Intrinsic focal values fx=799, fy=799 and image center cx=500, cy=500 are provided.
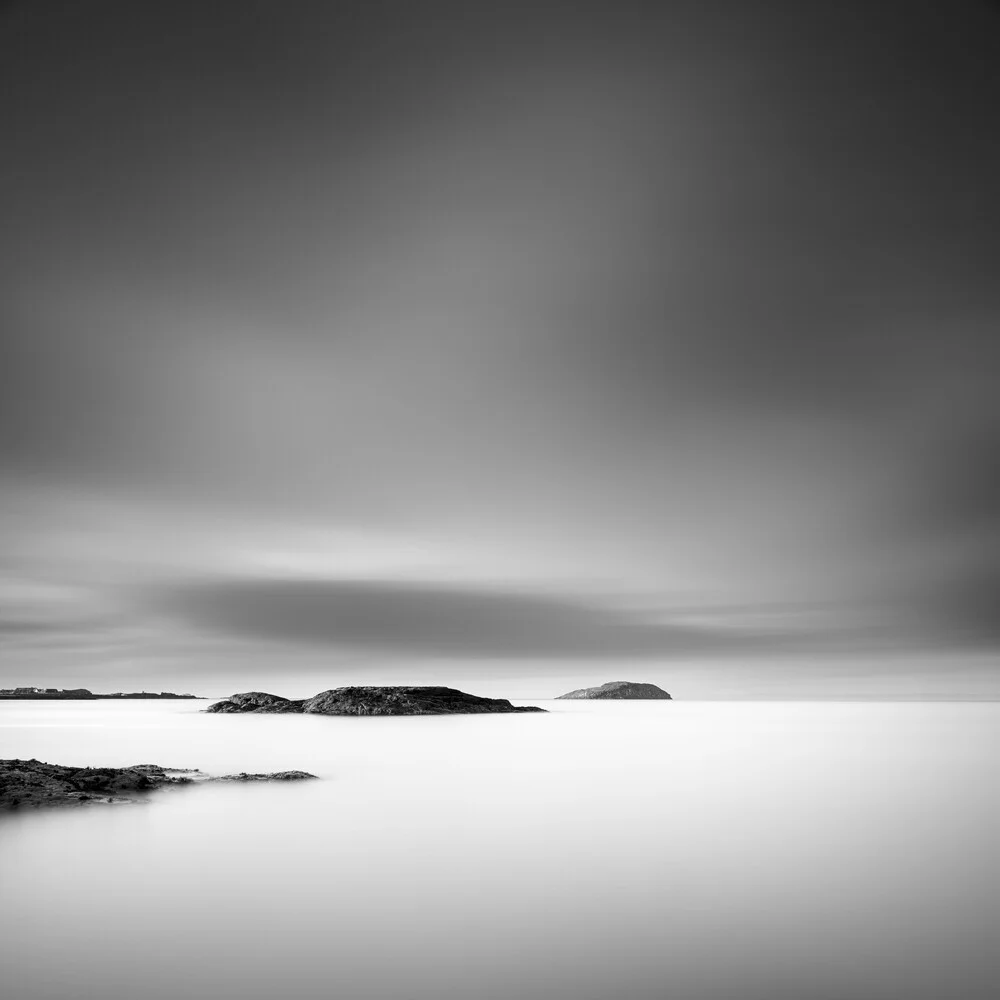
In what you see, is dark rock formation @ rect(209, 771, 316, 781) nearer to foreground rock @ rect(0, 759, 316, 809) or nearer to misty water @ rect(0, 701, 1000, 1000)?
foreground rock @ rect(0, 759, 316, 809)

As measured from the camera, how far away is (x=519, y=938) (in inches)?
571

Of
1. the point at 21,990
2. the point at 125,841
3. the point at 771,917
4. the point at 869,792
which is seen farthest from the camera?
the point at 869,792

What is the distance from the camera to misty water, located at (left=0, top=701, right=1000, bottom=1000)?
12.5 metres

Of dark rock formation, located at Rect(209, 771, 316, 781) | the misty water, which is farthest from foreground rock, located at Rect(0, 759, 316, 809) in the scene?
dark rock formation, located at Rect(209, 771, 316, 781)

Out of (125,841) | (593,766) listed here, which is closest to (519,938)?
(125,841)

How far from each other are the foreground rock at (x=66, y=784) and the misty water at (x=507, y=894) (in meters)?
1.68

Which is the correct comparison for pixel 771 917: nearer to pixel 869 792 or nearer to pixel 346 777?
pixel 869 792

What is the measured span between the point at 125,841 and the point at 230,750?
43.1 m

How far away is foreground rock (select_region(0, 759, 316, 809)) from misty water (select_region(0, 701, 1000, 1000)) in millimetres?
1681

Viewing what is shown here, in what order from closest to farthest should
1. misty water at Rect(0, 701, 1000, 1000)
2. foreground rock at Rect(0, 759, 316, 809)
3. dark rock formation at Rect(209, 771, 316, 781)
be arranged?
misty water at Rect(0, 701, 1000, 1000), foreground rock at Rect(0, 759, 316, 809), dark rock formation at Rect(209, 771, 316, 781)

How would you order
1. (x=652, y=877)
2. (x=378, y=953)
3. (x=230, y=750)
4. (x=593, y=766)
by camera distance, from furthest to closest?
(x=230, y=750), (x=593, y=766), (x=652, y=877), (x=378, y=953)

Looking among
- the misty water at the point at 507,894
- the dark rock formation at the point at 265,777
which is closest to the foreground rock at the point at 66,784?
the misty water at the point at 507,894

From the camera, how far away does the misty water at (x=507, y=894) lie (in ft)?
40.9

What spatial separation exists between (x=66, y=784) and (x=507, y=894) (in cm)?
2148
